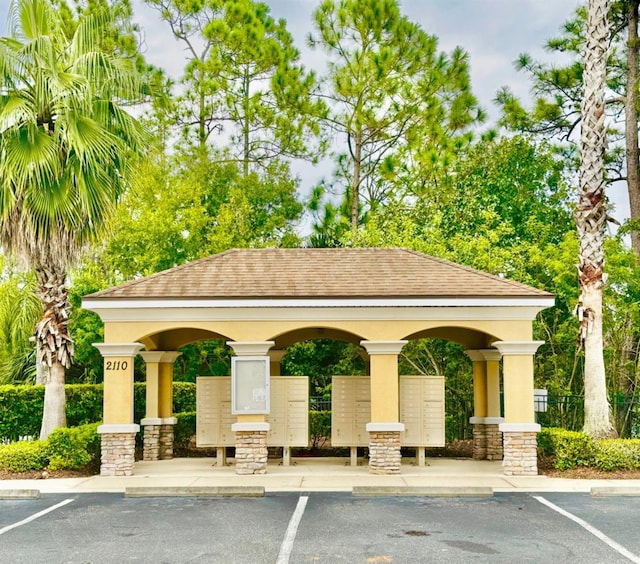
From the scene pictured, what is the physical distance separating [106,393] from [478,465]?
323 inches

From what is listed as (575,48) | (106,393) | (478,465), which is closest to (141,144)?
(106,393)

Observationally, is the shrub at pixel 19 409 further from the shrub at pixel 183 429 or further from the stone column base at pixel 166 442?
the stone column base at pixel 166 442

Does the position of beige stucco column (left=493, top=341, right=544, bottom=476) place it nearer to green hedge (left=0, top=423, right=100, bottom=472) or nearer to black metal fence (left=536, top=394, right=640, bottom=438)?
Result: black metal fence (left=536, top=394, right=640, bottom=438)

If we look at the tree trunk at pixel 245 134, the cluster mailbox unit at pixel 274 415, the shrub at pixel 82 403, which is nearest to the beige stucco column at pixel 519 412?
the cluster mailbox unit at pixel 274 415

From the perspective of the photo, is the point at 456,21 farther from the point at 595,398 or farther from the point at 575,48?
the point at 595,398

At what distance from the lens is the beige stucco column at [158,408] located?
19078mm

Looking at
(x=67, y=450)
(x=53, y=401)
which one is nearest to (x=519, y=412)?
(x=67, y=450)

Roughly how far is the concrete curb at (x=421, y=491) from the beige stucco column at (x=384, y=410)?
7.78 feet

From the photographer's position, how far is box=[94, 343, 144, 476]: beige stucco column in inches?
639

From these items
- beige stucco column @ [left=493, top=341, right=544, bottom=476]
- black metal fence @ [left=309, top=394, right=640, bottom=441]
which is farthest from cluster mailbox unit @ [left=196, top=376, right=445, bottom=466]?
black metal fence @ [left=309, top=394, right=640, bottom=441]

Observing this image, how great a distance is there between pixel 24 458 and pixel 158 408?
3.87 meters

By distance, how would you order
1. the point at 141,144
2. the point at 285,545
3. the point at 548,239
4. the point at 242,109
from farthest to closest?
the point at 242,109
the point at 548,239
the point at 141,144
the point at 285,545

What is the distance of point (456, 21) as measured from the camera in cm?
3144

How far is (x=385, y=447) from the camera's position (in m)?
16.3
